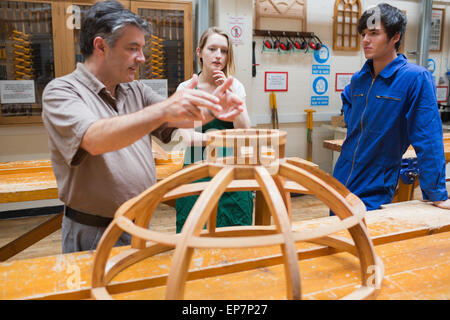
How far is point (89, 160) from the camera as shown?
1369mm

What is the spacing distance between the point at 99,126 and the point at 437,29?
637 cm

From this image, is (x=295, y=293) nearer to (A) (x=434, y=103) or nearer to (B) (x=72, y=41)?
(A) (x=434, y=103)

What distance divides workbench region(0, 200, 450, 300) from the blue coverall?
58 cm

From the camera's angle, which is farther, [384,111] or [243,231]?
[384,111]

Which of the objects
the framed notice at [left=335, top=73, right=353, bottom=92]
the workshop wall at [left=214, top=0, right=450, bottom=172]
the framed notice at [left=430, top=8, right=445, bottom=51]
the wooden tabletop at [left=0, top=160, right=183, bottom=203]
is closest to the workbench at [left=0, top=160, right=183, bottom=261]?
the wooden tabletop at [left=0, top=160, right=183, bottom=203]

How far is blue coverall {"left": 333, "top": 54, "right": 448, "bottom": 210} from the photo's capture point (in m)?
1.87

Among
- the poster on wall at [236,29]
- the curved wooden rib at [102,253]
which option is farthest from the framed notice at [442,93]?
the curved wooden rib at [102,253]

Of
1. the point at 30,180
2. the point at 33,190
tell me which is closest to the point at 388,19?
the point at 33,190

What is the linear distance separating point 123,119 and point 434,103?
1.63 metres

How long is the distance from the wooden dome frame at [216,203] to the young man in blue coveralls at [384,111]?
1.08 metres

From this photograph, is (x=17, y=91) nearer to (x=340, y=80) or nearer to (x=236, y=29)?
(x=236, y=29)

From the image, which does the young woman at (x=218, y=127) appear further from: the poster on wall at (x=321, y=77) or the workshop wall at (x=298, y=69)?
the poster on wall at (x=321, y=77)

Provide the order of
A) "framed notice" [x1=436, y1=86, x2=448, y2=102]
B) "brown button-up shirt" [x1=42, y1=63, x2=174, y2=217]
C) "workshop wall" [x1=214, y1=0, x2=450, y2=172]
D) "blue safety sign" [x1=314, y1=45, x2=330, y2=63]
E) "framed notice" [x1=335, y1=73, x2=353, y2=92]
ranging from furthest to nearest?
1. "framed notice" [x1=436, y1=86, x2=448, y2=102]
2. "framed notice" [x1=335, y1=73, x2=353, y2=92]
3. "blue safety sign" [x1=314, y1=45, x2=330, y2=63]
4. "workshop wall" [x1=214, y1=0, x2=450, y2=172]
5. "brown button-up shirt" [x1=42, y1=63, x2=174, y2=217]

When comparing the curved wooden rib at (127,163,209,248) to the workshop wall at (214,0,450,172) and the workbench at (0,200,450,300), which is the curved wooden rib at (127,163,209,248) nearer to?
the workbench at (0,200,450,300)
